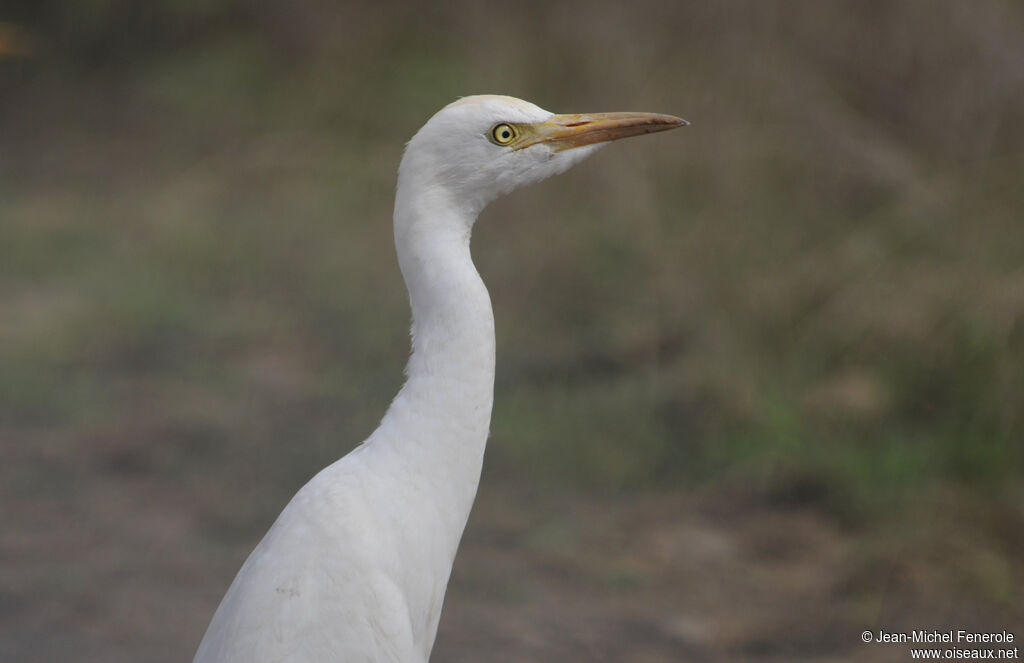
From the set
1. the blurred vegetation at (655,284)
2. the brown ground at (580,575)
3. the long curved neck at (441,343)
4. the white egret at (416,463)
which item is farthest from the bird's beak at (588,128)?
the blurred vegetation at (655,284)

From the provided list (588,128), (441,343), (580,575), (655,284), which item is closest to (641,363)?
(655,284)

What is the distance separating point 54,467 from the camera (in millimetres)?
4539

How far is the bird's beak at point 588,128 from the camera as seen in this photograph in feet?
7.35

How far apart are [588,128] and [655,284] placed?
2821 millimetres

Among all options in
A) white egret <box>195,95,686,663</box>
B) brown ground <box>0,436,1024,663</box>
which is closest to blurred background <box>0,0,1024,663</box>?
brown ground <box>0,436,1024,663</box>

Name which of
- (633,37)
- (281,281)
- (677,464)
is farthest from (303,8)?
(677,464)

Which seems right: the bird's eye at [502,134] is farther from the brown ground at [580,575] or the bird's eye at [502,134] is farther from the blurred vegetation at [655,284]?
the blurred vegetation at [655,284]

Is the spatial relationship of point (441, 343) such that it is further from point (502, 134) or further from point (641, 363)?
→ point (641, 363)

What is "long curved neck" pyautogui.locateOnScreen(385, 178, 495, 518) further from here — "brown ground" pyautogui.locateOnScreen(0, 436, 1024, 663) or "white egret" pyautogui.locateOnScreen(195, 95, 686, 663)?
"brown ground" pyautogui.locateOnScreen(0, 436, 1024, 663)

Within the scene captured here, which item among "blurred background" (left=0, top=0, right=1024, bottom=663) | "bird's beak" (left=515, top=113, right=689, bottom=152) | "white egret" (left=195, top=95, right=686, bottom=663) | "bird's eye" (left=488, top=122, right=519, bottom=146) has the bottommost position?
"white egret" (left=195, top=95, right=686, bottom=663)

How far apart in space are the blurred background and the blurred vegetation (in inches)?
0.6

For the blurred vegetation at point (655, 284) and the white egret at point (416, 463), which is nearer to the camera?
the white egret at point (416, 463)

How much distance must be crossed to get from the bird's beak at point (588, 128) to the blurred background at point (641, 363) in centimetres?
188

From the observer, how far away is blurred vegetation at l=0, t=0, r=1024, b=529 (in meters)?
4.32
